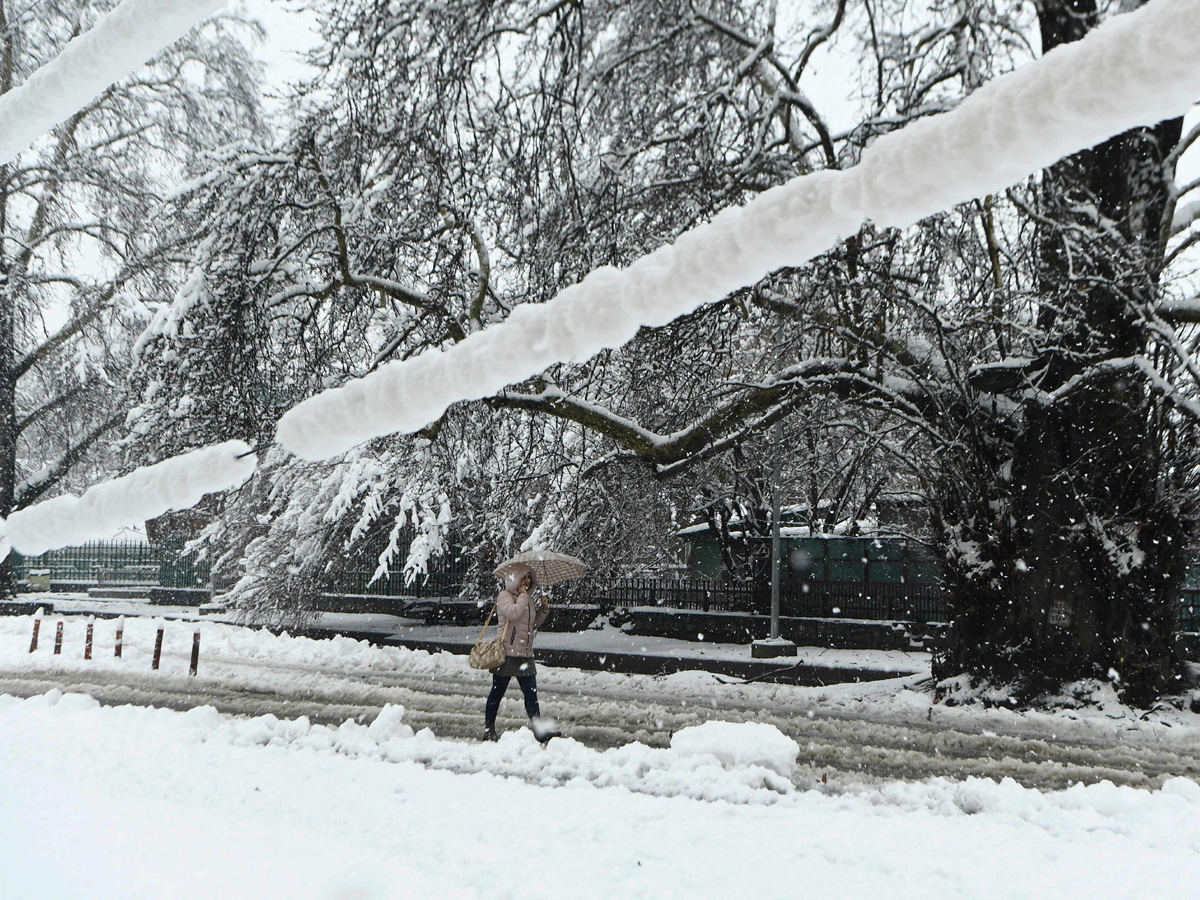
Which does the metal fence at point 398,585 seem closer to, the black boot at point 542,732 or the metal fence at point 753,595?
the metal fence at point 753,595

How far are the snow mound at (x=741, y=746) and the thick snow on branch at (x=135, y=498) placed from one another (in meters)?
7.24

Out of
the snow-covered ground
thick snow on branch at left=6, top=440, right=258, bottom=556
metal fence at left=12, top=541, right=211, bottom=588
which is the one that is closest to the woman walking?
the snow-covered ground

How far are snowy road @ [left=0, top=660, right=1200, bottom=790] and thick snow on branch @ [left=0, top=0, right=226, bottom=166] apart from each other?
7.51 m

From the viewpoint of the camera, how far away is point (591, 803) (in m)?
6.66

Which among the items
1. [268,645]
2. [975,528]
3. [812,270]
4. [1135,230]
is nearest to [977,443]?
[975,528]

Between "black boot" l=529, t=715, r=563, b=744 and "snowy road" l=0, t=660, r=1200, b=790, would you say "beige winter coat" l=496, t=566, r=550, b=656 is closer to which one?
Answer: "black boot" l=529, t=715, r=563, b=744

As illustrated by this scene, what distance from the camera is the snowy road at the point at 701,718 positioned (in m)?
8.48

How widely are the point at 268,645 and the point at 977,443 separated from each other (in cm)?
1323

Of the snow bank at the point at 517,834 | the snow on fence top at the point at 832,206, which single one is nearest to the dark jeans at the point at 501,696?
the snow bank at the point at 517,834

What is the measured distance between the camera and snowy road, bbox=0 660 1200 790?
848cm

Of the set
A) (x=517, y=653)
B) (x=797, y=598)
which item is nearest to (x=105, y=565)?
(x=797, y=598)

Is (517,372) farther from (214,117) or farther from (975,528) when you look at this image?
(214,117)

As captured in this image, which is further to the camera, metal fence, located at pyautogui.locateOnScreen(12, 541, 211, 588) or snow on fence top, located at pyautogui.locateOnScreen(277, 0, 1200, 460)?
metal fence, located at pyautogui.locateOnScreen(12, 541, 211, 588)

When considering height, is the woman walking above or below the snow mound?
above
